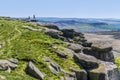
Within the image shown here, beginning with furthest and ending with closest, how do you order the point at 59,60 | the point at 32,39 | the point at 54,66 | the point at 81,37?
1. the point at 81,37
2. the point at 32,39
3. the point at 59,60
4. the point at 54,66

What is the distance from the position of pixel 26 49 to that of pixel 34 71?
10638 mm

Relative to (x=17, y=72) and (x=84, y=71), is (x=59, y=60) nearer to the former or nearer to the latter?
(x=84, y=71)

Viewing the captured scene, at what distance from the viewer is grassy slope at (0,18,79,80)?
53303 mm

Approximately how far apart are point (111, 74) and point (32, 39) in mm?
18661

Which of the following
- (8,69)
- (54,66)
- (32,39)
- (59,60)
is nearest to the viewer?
(8,69)

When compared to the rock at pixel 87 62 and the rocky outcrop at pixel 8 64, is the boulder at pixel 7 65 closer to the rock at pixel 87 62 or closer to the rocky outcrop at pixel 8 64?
the rocky outcrop at pixel 8 64

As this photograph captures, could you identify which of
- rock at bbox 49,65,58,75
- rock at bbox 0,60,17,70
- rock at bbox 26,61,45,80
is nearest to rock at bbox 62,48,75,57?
rock at bbox 49,65,58,75

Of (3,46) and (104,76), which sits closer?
(104,76)

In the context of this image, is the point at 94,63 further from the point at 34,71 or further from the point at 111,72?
the point at 34,71

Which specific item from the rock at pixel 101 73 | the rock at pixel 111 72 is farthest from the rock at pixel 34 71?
the rock at pixel 111 72

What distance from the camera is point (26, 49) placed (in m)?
62.3

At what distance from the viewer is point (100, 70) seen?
58094 mm

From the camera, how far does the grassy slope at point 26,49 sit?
53.3 m

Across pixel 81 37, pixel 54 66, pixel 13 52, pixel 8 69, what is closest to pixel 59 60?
pixel 54 66
